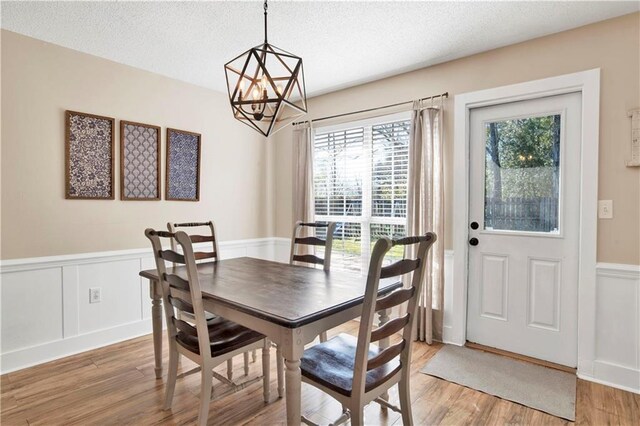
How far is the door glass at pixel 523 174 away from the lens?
2574 mm

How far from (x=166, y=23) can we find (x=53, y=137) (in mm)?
1308

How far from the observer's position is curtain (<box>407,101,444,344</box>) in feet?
9.60

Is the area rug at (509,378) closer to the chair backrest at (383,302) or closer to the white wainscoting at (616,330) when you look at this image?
the white wainscoting at (616,330)

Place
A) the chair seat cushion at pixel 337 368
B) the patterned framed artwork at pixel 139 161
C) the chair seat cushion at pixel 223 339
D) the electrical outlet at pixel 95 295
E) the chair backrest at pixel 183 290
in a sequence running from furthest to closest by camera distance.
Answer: the patterned framed artwork at pixel 139 161
the electrical outlet at pixel 95 295
the chair seat cushion at pixel 223 339
the chair backrest at pixel 183 290
the chair seat cushion at pixel 337 368

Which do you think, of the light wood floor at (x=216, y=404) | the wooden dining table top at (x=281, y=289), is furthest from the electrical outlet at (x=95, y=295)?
the wooden dining table top at (x=281, y=289)

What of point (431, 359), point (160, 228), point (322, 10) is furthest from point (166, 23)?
point (431, 359)

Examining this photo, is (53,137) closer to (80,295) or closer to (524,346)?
(80,295)

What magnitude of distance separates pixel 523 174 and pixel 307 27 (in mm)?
2010

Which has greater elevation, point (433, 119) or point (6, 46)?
point (6, 46)

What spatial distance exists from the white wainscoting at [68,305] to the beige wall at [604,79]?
291cm

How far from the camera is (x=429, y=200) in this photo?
116 inches

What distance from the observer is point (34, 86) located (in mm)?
2584

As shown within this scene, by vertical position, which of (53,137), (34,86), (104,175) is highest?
(34,86)

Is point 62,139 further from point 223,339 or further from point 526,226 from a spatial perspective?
point 526,226
